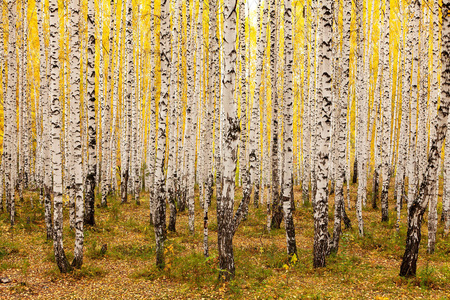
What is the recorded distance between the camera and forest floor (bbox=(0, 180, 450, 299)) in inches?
227

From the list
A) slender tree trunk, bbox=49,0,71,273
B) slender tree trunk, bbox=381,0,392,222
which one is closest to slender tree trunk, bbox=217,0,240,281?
slender tree trunk, bbox=49,0,71,273

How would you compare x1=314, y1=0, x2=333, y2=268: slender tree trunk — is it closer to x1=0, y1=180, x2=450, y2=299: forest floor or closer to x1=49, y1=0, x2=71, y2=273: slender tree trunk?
x1=0, y1=180, x2=450, y2=299: forest floor

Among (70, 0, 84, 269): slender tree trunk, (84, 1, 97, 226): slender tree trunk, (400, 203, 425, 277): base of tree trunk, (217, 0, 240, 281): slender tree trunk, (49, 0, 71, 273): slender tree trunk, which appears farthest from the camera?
(84, 1, 97, 226): slender tree trunk

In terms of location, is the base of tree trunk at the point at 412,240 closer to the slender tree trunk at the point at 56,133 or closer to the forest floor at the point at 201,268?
the forest floor at the point at 201,268

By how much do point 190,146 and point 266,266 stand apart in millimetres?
4751

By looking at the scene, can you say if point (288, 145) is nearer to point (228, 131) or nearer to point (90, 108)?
point (228, 131)

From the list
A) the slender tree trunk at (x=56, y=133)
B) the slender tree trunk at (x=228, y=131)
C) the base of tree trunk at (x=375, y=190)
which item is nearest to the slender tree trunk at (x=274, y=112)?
the slender tree trunk at (x=228, y=131)

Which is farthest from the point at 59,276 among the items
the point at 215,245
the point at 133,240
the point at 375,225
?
the point at 375,225

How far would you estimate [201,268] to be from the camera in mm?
6871

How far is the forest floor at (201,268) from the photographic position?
5.77 m

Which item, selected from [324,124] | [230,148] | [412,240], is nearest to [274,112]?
[324,124]

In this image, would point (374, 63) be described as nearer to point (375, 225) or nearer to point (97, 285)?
point (375, 225)

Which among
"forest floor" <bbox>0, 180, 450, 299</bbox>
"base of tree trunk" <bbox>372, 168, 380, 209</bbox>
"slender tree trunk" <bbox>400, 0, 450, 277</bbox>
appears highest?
"slender tree trunk" <bbox>400, 0, 450, 277</bbox>

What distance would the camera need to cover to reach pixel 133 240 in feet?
A: 31.1
